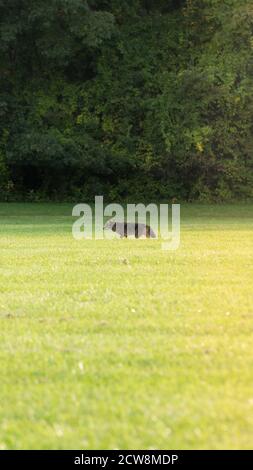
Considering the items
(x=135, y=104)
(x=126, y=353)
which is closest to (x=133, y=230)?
(x=126, y=353)

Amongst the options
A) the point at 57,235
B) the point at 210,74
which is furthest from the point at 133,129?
the point at 57,235

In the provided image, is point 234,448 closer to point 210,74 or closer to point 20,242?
point 20,242

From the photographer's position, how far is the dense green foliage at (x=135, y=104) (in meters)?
24.7

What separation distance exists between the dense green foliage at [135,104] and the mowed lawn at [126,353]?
15537 millimetres

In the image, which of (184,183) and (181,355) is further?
(184,183)

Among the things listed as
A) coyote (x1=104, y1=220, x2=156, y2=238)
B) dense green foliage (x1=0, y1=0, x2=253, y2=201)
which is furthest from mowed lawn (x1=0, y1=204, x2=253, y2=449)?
dense green foliage (x1=0, y1=0, x2=253, y2=201)

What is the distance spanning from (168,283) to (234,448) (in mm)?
4318

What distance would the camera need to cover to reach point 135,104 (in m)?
25.9

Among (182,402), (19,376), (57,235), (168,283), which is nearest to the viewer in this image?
(182,402)

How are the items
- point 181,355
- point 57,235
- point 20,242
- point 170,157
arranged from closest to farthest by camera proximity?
point 181,355 → point 20,242 → point 57,235 → point 170,157

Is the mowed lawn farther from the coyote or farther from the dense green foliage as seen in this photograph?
the dense green foliage

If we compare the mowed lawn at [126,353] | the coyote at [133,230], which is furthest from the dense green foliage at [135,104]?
the mowed lawn at [126,353]

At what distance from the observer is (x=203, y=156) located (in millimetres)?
25672

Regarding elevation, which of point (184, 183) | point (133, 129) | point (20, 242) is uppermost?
point (133, 129)
